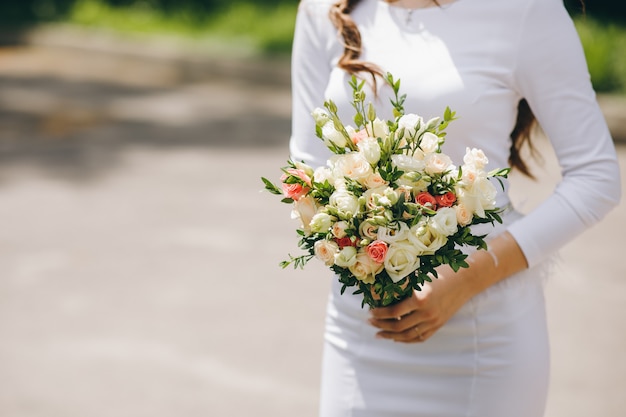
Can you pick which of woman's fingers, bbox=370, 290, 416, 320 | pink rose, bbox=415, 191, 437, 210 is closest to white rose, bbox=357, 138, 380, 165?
pink rose, bbox=415, 191, 437, 210

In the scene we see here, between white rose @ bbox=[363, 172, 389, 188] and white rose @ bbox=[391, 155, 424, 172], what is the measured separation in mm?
40

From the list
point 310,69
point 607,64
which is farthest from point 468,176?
point 607,64

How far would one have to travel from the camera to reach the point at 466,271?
6.66ft

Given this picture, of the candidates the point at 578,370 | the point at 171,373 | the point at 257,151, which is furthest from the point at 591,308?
the point at 257,151

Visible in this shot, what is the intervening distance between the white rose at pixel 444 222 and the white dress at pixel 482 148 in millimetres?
413

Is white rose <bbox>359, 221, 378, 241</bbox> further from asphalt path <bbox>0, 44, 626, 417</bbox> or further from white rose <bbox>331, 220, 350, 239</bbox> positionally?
asphalt path <bbox>0, 44, 626, 417</bbox>

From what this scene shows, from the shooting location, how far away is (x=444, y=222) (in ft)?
5.50

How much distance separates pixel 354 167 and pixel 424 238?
7.7 inches

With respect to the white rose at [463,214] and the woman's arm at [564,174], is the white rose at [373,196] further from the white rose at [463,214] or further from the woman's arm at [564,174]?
the woman's arm at [564,174]

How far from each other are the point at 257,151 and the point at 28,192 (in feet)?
7.12

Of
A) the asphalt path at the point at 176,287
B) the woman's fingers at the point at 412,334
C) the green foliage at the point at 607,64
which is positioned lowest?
the asphalt path at the point at 176,287

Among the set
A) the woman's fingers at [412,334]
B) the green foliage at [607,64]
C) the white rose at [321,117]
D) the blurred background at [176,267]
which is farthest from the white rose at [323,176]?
the green foliage at [607,64]

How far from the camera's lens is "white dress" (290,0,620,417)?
2.00 metres

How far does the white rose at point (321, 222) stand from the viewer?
1721mm
